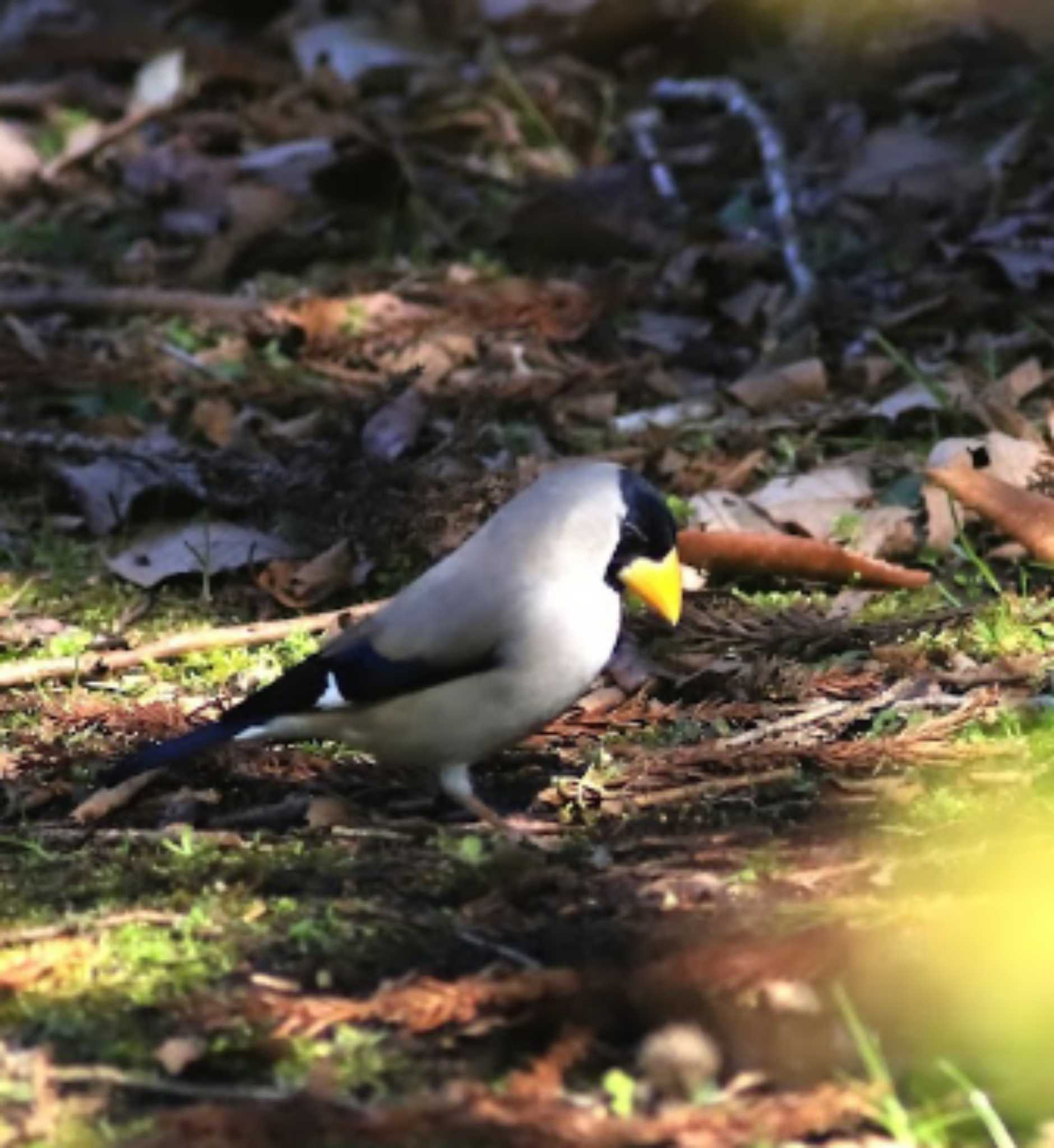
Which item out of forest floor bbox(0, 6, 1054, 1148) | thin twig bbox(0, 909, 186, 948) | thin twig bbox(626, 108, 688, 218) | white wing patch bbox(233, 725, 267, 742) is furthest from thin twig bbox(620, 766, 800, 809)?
thin twig bbox(626, 108, 688, 218)

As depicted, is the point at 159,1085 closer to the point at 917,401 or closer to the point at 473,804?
the point at 473,804

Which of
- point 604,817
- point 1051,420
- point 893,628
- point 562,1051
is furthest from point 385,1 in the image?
point 562,1051

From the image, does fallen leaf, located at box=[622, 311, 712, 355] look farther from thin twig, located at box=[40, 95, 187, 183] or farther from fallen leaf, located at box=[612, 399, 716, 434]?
thin twig, located at box=[40, 95, 187, 183]

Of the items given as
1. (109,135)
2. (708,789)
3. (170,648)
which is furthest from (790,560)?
(109,135)

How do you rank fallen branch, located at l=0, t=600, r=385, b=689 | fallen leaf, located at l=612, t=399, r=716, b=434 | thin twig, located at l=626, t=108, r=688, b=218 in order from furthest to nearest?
thin twig, located at l=626, t=108, r=688, b=218 → fallen leaf, located at l=612, t=399, r=716, b=434 → fallen branch, located at l=0, t=600, r=385, b=689

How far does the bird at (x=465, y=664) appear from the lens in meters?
3.60

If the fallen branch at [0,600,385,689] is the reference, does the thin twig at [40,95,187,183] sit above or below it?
below

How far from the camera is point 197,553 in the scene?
489 cm

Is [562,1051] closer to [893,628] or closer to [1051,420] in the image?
[893,628]

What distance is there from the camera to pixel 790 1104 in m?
2.49

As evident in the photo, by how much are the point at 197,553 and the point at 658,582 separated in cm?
137

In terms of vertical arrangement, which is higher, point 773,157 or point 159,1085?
point 159,1085

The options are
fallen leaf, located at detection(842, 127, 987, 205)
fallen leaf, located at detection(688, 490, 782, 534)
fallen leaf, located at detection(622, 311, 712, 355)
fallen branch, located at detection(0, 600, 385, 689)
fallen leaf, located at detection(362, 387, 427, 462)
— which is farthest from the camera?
fallen leaf, located at detection(842, 127, 987, 205)

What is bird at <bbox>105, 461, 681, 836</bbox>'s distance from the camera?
142 inches
